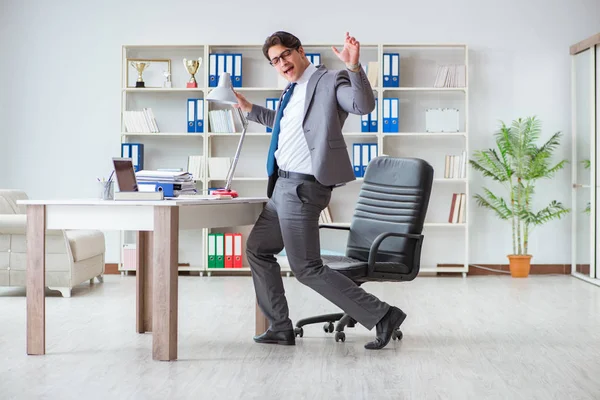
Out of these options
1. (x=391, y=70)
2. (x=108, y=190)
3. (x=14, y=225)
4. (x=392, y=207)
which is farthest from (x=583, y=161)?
(x=108, y=190)

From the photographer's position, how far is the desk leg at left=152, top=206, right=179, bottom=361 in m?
3.62

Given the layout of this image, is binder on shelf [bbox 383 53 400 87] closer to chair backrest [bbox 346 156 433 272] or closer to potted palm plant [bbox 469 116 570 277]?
potted palm plant [bbox 469 116 570 277]

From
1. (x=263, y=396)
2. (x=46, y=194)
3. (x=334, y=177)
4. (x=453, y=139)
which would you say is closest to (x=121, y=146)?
(x=46, y=194)

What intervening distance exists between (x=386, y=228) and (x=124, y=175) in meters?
1.43

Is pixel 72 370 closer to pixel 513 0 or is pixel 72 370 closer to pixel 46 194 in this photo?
pixel 46 194

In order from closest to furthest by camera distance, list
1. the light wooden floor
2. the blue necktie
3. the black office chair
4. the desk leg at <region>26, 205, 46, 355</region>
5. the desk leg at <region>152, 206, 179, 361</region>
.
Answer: the light wooden floor, the desk leg at <region>152, 206, 179, 361</region>, the desk leg at <region>26, 205, 46, 355</region>, the blue necktie, the black office chair

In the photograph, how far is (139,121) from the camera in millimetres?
7621

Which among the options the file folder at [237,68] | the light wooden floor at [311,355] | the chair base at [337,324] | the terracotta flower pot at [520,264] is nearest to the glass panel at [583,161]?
the terracotta flower pot at [520,264]

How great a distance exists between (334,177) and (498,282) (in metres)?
3.70

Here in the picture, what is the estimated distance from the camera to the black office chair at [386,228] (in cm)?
414

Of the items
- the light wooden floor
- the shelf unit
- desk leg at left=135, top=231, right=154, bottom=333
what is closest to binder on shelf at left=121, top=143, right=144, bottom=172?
the shelf unit

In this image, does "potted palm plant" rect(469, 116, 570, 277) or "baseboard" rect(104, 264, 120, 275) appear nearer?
"potted palm plant" rect(469, 116, 570, 277)

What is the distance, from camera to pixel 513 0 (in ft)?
25.3

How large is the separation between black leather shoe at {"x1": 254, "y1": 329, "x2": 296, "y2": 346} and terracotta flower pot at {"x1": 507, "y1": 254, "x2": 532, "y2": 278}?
3.84 metres
